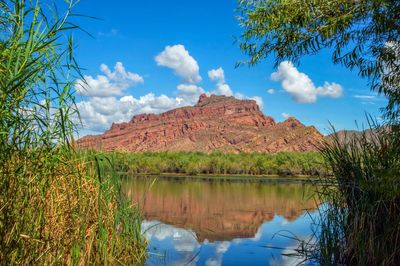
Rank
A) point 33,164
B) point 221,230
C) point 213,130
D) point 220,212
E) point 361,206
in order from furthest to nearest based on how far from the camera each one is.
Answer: point 213,130 → point 220,212 → point 221,230 → point 361,206 → point 33,164

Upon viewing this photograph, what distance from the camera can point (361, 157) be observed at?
7402 millimetres

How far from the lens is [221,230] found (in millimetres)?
13141

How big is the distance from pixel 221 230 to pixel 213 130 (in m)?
130

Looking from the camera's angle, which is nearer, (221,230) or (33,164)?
(33,164)

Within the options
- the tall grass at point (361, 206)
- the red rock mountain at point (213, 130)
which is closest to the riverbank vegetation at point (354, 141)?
the tall grass at point (361, 206)

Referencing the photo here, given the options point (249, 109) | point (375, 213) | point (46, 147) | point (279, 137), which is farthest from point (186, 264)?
point (249, 109)

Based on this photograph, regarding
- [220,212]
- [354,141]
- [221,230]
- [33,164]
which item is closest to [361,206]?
[354,141]

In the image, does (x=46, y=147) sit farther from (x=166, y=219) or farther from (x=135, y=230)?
(x=166, y=219)

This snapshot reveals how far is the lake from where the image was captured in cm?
888

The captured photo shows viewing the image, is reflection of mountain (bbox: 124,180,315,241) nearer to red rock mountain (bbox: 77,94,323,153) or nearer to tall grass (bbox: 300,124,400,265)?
tall grass (bbox: 300,124,400,265)

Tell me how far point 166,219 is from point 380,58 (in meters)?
9.62

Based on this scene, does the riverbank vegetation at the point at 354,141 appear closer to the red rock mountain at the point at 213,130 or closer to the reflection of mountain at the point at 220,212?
the reflection of mountain at the point at 220,212

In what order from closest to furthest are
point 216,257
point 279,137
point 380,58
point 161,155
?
point 380,58 < point 216,257 < point 161,155 < point 279,137

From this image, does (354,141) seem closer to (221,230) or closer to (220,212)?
(221,230)
